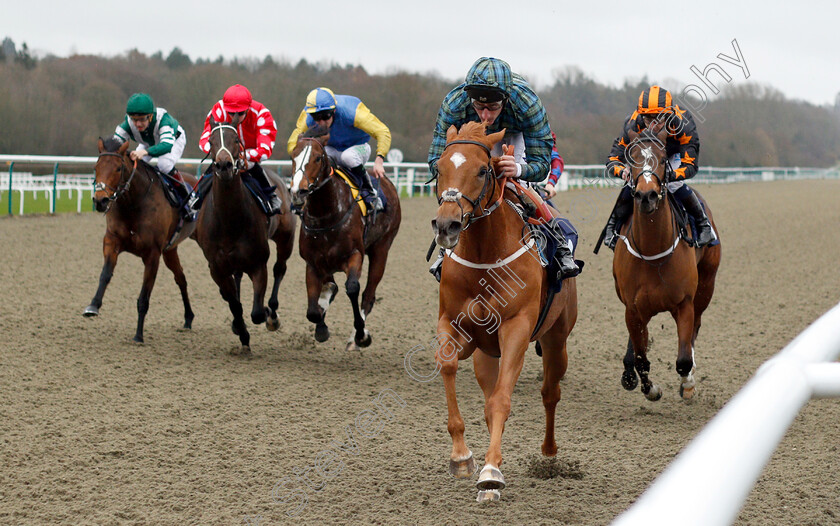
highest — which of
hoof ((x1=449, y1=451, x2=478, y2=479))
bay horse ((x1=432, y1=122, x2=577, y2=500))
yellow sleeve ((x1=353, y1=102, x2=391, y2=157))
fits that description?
yellow sleeve ((x1=353, y1=102, x2=391, y2=157))

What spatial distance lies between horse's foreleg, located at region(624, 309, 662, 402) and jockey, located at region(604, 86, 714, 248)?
619mm

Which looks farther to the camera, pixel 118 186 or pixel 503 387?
pixel 118 186

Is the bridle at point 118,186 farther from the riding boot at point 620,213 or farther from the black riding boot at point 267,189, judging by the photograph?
the riding boot at point 620,213

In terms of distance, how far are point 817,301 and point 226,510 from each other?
8.35m

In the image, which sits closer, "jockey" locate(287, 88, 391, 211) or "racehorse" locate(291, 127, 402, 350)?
"racehorse" locate(291, 127, 402, 350)

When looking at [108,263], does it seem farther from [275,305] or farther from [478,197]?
[478,197]

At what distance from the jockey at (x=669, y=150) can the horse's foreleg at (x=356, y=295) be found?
2049mm

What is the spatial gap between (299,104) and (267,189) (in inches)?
1297

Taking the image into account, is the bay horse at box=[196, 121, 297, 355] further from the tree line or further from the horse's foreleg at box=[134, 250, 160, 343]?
the tree line

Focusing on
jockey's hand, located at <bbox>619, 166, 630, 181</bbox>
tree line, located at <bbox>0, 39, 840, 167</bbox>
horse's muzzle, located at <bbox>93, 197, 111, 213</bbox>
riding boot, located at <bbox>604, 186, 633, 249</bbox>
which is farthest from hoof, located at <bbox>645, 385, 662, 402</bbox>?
tree line, located at <bbox>0, 39, 840, 167</bbox>

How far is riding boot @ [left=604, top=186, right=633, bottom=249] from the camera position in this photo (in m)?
6.12

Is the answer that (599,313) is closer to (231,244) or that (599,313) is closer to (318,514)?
(231,244)

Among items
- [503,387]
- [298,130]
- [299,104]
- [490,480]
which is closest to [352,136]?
[298,130]

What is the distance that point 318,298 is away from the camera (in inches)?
273
